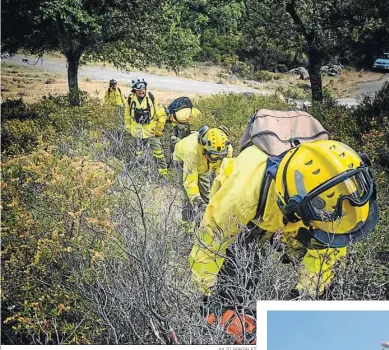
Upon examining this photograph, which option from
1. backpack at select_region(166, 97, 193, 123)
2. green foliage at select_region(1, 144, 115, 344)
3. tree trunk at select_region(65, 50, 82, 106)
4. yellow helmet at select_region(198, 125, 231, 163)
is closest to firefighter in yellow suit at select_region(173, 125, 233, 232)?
yellow helmet at select_region(198, 125, 231, 163)

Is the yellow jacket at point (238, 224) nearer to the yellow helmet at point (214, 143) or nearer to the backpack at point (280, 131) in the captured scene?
the backpack at point (280, 131)

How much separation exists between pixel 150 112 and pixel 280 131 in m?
0.95

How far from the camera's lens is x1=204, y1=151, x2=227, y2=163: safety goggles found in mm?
3463

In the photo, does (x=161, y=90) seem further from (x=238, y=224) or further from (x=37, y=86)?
(x=238, y=224)

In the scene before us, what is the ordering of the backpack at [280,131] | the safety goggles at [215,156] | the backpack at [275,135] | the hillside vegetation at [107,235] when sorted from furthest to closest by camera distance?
1. the safety goggles at [215,156]
2. the hillside vegetation at [107,235]
3. the backpack at [280,131]
4. the backpack at [275,135]

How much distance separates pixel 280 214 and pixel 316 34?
50.3 inches

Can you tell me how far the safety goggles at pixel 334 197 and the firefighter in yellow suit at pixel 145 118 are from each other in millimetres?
1242

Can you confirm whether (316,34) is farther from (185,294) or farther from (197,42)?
(185,294)

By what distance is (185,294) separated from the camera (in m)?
3.09

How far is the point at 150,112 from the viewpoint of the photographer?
3.75m

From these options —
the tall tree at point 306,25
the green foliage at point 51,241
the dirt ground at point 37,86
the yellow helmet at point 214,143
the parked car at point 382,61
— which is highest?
the tall tree at point 306,25

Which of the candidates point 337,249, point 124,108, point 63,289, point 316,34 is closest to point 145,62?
point 124,108

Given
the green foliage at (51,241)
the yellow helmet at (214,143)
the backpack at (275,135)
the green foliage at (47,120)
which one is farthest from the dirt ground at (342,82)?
the green foliage at (51,241)

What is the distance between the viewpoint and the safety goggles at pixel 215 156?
11.4ft
